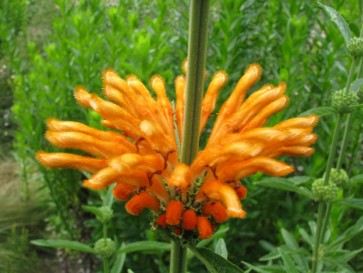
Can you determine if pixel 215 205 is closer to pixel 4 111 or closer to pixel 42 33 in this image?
pixel 4 111

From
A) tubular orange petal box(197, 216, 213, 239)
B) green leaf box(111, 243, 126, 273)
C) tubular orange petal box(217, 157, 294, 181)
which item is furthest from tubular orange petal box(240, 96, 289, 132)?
green leaf box(111, 243, 126, 273)

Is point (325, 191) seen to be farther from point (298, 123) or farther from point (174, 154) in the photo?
A: point (174, 154)

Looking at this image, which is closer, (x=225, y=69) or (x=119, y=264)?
(x=119, y=264)

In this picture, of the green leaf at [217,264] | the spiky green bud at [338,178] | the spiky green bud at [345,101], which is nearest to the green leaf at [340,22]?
the spiky green bud at [345,101]

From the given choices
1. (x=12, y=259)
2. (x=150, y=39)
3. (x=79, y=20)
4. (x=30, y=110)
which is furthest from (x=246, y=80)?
(x=12, y=259)

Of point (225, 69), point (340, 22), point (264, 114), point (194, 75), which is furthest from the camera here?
point (225, 69)

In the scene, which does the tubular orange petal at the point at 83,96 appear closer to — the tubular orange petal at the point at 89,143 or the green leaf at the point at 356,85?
the tubular orange petal at the point at 89,143

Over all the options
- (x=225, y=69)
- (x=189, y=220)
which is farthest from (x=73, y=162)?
(x=225, y=69)
